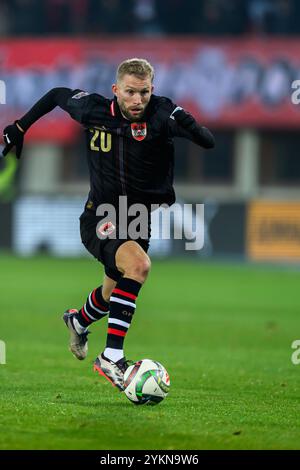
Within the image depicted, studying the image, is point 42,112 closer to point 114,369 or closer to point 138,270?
point 138,270

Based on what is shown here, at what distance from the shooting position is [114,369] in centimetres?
818

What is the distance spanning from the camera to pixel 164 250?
97.4ft

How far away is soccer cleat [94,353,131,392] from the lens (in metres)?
8.15

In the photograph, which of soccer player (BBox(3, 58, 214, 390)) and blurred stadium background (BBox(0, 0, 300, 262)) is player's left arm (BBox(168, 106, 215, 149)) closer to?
soccer player (BBox(3, 58, 214, 390))

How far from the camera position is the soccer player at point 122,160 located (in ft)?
27.1

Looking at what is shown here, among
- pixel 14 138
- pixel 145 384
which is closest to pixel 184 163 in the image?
pixel 14 138

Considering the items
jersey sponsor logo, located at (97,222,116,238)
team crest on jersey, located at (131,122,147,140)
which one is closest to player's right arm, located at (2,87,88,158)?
team crest on jersey, located at (131,122,147,140)

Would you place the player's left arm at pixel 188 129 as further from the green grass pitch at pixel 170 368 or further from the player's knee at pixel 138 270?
the green grass pitch at pixel 170 368

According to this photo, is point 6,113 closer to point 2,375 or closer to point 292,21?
point 292,21

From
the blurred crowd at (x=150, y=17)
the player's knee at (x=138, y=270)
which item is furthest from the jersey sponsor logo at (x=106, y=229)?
the blurred crowd at (x=150, y=17)

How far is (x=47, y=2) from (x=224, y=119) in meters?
6.87
